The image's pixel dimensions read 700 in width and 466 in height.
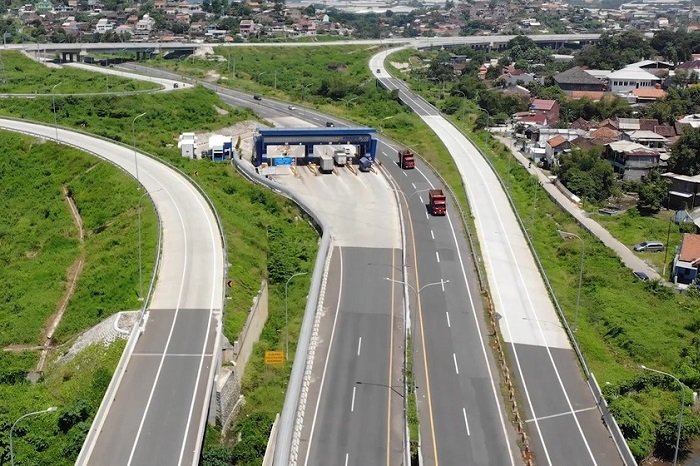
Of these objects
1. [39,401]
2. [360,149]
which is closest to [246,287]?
[39,401]

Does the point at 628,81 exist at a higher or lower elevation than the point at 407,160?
lower

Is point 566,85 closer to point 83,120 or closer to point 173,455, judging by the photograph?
point 83,120

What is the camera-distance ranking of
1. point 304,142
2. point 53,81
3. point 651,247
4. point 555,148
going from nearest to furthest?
point 651,247, point 304,142, point 555,148, point 53,81

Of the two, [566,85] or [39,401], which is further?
[566,85]

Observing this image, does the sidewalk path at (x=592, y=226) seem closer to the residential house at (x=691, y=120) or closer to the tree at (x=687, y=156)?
the tree at (x=687, y=156)

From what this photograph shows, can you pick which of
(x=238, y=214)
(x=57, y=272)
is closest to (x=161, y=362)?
(x=57, y=272)

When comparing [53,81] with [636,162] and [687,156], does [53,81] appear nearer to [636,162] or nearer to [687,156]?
[636,162]
